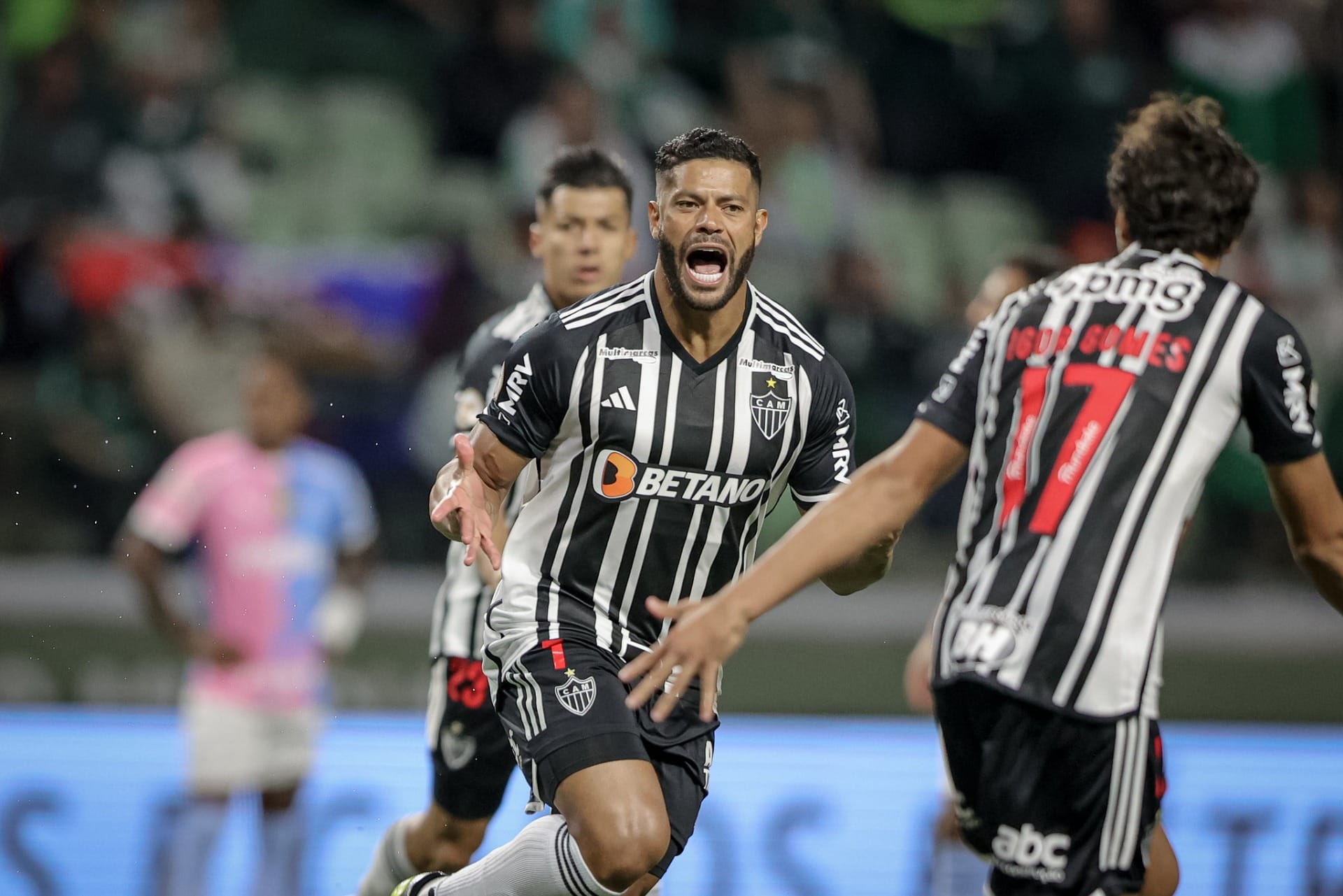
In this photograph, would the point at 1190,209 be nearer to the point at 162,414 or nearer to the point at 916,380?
the point at 916,380

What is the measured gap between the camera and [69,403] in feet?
30.1

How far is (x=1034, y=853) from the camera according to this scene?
316 centimetres

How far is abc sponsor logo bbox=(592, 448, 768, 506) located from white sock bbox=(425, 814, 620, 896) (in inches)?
32.8

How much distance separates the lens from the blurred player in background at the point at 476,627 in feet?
16.8

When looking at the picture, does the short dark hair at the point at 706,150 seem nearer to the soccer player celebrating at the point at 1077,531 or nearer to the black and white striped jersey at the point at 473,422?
the black and white striped jersey at the point at 473,422

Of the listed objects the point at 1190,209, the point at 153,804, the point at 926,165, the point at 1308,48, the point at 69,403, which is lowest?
the point at 153,804

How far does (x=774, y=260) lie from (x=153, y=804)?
497 centimetres

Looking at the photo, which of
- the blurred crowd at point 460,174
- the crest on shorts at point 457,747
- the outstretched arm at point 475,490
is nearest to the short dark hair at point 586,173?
the outstretched arm at point 475,490

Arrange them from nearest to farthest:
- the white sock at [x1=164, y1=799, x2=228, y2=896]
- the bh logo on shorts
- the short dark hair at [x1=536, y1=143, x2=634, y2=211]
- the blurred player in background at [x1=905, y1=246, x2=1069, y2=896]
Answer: the bh logo on shorts → the short dark hair at [x1=536, y1=143, x2=634, y2=211] → the blurred player in background at [x1=905, y1=246, x2=1069, y2=896] → the white sock at [x1=164, y1=799, x2=228, y2=896]

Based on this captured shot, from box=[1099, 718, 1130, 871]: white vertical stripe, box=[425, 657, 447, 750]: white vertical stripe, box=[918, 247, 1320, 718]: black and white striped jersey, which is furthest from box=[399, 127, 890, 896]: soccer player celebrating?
box=[1099, 718, 1130, 871]: white vertical stripe

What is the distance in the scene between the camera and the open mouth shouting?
4180 millimetres

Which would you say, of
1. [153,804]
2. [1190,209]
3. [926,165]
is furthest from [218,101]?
[1190,209]

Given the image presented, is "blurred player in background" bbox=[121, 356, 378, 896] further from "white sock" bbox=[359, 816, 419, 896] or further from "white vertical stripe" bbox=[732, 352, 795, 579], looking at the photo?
"white vertical stripe" bbox=[732, 352, 795, 579]

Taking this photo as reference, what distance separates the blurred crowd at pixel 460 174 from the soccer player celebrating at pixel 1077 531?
5.97 metres
